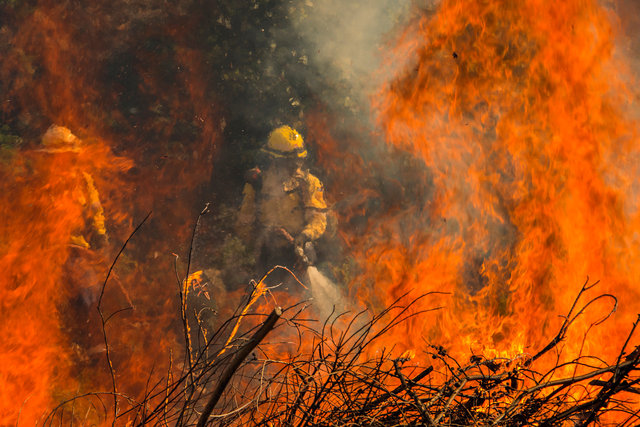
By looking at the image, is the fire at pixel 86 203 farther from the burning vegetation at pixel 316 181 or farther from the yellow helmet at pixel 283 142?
the yellow helmet at pixel 283 142

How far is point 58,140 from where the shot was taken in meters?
6.30

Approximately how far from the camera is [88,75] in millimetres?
6559

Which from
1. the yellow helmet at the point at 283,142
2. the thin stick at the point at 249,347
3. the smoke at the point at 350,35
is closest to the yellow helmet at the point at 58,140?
the yellow helmet at the point at 283,142

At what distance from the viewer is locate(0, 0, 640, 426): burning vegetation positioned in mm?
6121

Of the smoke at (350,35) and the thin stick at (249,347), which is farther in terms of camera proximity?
the smoke at (350,35)

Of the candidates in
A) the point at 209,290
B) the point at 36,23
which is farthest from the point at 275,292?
the point at 36,23

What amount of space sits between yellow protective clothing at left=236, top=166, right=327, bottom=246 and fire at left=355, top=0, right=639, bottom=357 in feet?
2.76

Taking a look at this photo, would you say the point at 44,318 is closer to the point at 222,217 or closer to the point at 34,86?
the point at 222,217

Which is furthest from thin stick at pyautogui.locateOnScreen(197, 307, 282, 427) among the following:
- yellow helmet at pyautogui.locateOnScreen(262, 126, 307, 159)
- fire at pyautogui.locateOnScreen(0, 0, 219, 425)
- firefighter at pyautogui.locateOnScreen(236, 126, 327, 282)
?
yellow helmet at pyautogui.locateOnScreen(262, 126, 307, 159)

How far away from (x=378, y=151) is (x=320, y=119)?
3.11ft

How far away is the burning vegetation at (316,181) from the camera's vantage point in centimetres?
612

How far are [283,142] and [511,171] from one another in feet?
10.2

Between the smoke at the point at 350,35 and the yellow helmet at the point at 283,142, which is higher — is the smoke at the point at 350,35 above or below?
above

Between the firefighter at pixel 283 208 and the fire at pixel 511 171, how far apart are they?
85 centimetres
